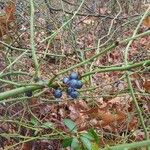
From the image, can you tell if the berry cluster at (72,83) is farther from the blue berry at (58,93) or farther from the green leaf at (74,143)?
the green leaf at (74,143)

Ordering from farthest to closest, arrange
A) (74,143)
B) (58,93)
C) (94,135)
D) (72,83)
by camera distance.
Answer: (74,143)
(94,135)
(58,93)
(72,83)

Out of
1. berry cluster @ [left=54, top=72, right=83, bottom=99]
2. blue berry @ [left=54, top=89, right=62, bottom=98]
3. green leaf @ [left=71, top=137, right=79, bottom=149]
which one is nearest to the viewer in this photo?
berry cluster @ [left=54, top=72, right=83, bottom=99]

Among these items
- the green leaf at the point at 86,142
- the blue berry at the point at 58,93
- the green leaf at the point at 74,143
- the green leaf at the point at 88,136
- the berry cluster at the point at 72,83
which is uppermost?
the berry cluster at the point at 72,83

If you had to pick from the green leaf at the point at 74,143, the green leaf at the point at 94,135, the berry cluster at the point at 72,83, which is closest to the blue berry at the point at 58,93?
the berry cluster at the point at 72,83

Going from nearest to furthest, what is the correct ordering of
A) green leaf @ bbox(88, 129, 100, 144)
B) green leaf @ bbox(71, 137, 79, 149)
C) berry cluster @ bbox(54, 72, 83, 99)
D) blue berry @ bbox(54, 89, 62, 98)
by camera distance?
berry cluster @ bbox(54, 72, 83, 99), blue berry @ bbox(54, 89, 62, 98), green leaf @ bbox(88, 129, 100, 144), green leaf @ bbox(71, 137, 79, 149)

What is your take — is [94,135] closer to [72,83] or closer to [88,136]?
[88,136]

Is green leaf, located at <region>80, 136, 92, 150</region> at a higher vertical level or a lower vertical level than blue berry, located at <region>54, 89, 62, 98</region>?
lower

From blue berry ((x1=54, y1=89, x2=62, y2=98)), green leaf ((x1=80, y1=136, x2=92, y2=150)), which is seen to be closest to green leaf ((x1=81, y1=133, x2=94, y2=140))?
green leaf ((x1=80, y1=136, x2=92, y2=150))

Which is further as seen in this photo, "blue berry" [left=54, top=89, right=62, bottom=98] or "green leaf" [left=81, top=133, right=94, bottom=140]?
"green leaf" [left=81, top=133, right=94, bottom=140]

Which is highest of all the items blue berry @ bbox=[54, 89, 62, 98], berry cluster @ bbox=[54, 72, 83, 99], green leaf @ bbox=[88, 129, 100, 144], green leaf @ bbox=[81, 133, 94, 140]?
berry cluster @ bbox=[54, 72, 83, 99]

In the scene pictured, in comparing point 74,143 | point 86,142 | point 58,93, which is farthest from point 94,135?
point 58,93

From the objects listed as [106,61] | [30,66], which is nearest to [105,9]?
[106,61]

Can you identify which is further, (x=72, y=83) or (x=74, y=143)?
(x=74, y=143)

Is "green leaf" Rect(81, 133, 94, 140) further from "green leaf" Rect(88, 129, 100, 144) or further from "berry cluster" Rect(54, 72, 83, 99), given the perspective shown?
"berry cluster" Rect(54, 72, 83, 99)
